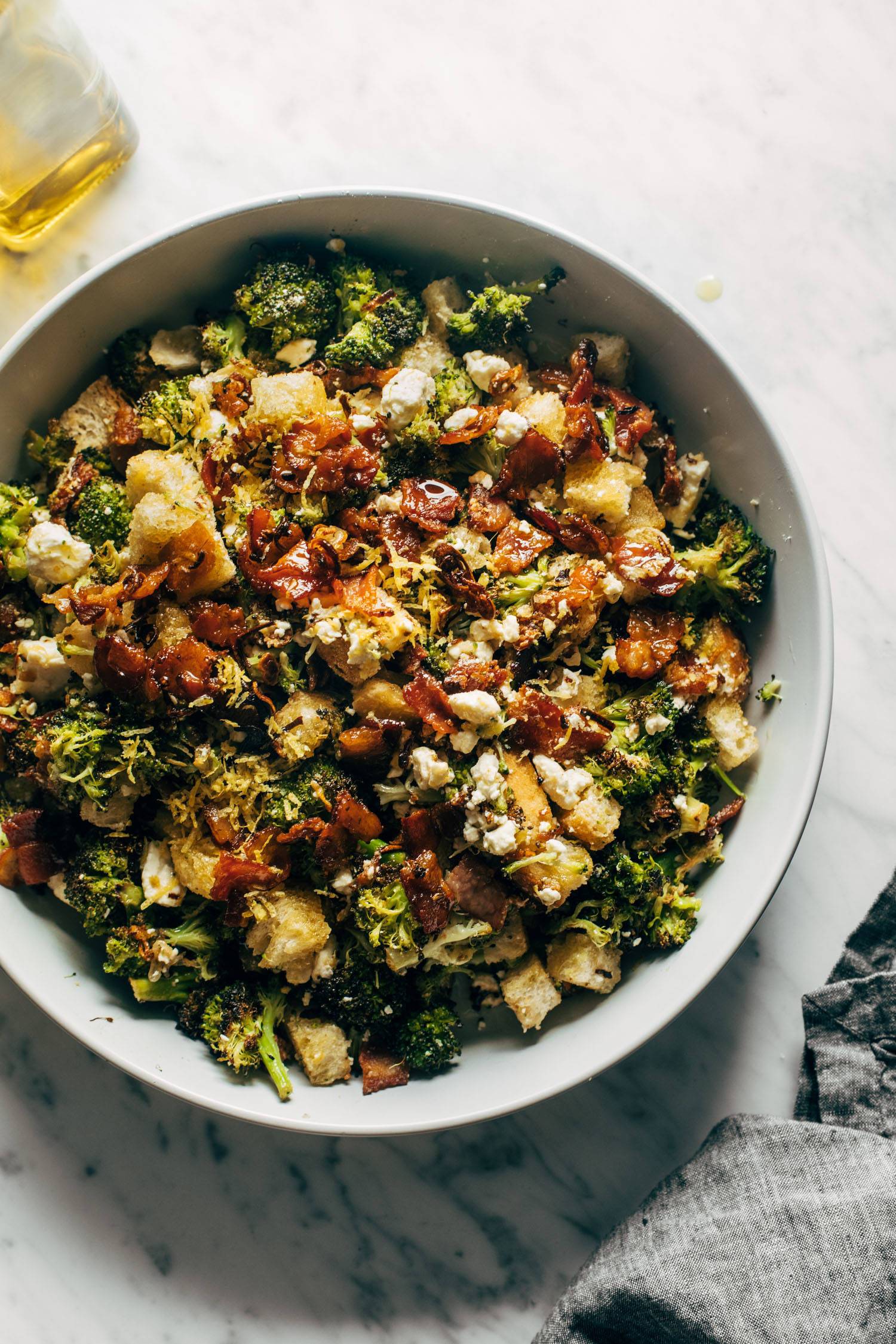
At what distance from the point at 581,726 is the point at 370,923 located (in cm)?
72

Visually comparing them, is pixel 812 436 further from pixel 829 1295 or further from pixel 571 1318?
pixel 571 1318

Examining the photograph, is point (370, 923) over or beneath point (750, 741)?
over

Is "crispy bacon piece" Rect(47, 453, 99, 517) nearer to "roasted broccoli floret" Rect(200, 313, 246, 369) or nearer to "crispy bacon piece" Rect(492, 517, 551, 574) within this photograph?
"roasted broccoli floret" Rect(200, 313, 246, 369)

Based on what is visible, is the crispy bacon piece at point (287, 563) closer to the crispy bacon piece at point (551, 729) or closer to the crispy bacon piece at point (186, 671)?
the crispy bacon piece at point (186, 671)

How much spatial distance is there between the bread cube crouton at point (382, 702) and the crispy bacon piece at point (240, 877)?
0.44 meters

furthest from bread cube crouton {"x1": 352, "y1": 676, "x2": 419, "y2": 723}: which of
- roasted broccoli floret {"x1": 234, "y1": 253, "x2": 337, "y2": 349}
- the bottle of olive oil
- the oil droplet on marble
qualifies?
the bottle of olive oil

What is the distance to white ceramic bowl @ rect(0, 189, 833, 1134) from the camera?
8.18 feet

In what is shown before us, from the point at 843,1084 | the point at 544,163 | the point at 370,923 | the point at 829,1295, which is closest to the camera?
the point at 370,923

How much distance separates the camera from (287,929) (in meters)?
2.38

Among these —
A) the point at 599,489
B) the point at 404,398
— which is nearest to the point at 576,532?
the point at 599,489

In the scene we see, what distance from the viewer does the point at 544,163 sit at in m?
3.05

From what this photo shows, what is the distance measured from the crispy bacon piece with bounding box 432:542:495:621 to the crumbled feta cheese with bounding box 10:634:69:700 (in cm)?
99

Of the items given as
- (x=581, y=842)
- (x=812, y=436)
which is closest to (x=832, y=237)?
(x=812, y=436)

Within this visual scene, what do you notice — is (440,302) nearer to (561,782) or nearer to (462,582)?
(462,582)
